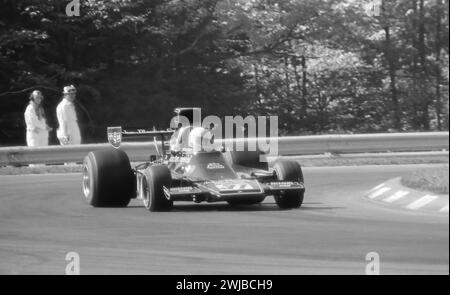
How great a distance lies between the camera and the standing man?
23094 millimetres

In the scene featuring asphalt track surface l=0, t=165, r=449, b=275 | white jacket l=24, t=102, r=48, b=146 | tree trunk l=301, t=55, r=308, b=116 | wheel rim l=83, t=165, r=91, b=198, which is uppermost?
tree trunk l=301, t=55, r=308, b=116

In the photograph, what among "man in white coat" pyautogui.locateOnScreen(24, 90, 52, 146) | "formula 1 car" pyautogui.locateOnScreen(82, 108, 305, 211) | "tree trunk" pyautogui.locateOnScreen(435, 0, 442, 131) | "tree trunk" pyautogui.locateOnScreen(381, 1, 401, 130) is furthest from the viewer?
"tree trunk" pyautogui.locateOnScreen(381, 1, 401, 130)

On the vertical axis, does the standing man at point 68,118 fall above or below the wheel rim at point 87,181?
Answer: above

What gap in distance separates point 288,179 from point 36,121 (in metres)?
9.80

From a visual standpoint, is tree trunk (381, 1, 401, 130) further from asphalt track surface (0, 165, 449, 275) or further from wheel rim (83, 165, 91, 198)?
wheel rim (83, 165, 91, 198)

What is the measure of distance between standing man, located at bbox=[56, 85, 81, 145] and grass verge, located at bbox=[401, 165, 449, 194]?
9.59 m

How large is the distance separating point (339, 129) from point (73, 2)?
10.5 metres

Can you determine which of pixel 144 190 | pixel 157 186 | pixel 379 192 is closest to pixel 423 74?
pixel 379 192

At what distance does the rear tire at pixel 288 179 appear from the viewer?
49.1 feet

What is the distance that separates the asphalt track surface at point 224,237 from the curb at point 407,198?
158mm

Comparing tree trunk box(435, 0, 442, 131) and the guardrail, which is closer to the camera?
the guardrail

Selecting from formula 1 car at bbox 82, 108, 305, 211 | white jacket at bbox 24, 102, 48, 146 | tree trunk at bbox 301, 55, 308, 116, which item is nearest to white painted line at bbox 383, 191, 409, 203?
formula 1 car at bbox 82, 108, 305, 211

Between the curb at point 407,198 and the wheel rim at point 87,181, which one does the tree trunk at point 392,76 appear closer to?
the curb at point 407,198

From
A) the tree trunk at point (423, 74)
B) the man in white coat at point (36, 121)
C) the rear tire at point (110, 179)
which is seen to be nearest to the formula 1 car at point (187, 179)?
the rear tire at point (110, 179)
